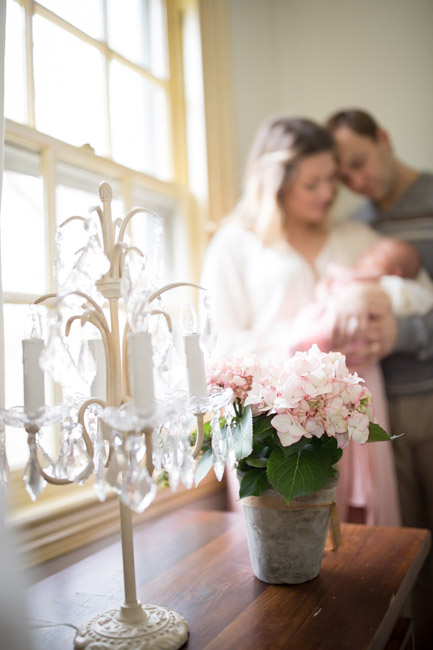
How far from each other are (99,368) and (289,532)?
461mm

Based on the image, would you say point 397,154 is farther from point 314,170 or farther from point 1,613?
point 1,613

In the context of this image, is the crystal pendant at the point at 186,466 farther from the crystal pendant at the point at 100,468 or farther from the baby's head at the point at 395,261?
the baby's head at the point at 395,261

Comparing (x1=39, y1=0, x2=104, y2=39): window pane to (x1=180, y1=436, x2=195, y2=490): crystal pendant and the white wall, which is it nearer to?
the white wall

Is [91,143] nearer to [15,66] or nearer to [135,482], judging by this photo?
[15,66]

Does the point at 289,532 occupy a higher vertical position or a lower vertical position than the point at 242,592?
higher

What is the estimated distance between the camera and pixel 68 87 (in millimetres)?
1599

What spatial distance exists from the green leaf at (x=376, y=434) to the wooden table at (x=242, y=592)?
28 centimetres

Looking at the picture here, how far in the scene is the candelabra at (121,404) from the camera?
2.38 ft

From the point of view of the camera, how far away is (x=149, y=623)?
86 cm

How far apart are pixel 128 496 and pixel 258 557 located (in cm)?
46

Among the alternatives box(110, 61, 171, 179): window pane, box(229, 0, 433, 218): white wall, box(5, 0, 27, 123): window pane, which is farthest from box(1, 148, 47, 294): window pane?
box(229, 0, 433, 218): white wall

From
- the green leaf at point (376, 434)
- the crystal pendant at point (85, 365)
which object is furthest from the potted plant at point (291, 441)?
the crystal pendant at point (85, 365)

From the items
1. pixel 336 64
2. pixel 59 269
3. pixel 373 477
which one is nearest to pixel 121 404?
pixel 59 269

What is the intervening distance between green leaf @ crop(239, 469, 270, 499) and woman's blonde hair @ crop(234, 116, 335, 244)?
1033 millimetres
